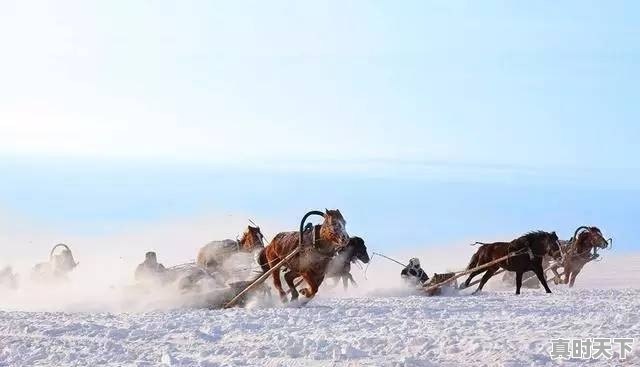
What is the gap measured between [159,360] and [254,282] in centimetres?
650

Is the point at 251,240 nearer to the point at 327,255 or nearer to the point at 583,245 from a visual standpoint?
the point at 327,255

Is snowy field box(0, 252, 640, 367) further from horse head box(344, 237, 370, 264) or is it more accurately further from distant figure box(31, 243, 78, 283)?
distant figure box(31, 243, 78, 283)

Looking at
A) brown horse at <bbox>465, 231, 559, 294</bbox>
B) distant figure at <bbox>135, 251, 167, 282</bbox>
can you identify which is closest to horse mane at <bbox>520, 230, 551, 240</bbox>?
brown horse at <bbox>465, 231, 559, 294</bbox>

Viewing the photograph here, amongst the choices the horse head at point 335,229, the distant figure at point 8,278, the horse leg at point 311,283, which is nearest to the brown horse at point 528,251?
the horse leg at point 311,283

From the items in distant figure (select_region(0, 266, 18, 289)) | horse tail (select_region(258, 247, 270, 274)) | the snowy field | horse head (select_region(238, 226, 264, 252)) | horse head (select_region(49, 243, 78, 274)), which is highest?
horse head (select_region(238, 226, 264, 252))

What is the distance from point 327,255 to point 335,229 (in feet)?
2.11

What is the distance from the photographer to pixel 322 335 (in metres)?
9.96

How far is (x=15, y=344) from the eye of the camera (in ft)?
33.4

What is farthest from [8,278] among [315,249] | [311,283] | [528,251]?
[528,251]

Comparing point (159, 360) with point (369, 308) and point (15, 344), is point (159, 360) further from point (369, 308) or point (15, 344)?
point (369, 308)

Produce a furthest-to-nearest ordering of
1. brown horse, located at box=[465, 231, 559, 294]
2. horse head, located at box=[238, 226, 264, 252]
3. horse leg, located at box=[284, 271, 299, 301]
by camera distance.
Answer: horse head, located at box=[238, 226, 264, 252] < brown horse, located at box=[465, 231, 559, 294] < horse leg, located at box=[284, 271, 299, 301]

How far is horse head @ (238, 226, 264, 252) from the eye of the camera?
2088 cm

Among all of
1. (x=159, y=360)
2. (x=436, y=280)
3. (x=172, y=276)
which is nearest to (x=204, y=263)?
(x=172, y=276)

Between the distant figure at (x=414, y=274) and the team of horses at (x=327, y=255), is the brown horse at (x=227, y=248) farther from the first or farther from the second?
the distant figure at (x=414, y=274)
